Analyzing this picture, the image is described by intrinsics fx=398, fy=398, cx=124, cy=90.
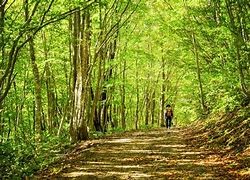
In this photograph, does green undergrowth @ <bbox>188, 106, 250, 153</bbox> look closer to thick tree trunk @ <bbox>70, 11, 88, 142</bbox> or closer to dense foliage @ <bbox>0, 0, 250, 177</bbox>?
dense foliage @ <bbox>0, 0, 250, 177</bbox>

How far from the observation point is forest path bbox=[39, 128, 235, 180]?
32.6 ft

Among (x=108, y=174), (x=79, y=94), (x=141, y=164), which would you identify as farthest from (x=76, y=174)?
(x=79, y=94)

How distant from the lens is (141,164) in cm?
1160

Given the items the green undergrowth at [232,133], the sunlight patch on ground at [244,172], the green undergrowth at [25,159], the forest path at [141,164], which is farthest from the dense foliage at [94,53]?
the sunlight patch on ground at [244,172]

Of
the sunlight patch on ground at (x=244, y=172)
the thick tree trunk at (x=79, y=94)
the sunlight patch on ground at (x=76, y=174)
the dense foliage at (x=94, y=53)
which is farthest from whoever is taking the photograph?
the thick tree trunk at (x=79, y=94)

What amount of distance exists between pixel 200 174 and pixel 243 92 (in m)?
6.25

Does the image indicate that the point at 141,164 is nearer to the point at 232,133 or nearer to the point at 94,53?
the point at 232,133

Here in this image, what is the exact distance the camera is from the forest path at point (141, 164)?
32.6ft

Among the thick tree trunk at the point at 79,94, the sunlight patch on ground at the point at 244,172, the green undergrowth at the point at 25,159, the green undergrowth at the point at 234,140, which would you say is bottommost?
the green undergrowth at the point at 25,159

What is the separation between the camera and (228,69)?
52.4 feet

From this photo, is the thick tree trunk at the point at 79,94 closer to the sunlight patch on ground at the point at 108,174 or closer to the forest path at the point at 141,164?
the forest path at the point at 141,164

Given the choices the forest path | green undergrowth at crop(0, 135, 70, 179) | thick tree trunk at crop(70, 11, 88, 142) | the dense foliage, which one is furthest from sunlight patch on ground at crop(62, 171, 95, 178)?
thick tree trunk at crop(70, 11, 88, 142)

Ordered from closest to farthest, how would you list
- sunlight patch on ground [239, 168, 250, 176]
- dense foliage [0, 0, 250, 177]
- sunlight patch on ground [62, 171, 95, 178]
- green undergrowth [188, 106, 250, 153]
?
sunlight patch on ground [239, 168, 250, 176]
sunlight patch on ground [62, 171, 95, 178]
green undergrowth [188, 106, 250, 153]
dense foliage [0, 0, 250, 177]

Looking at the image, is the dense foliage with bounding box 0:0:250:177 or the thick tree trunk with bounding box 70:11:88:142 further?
the thick tree trunk with bounding box 70:11:88:142
